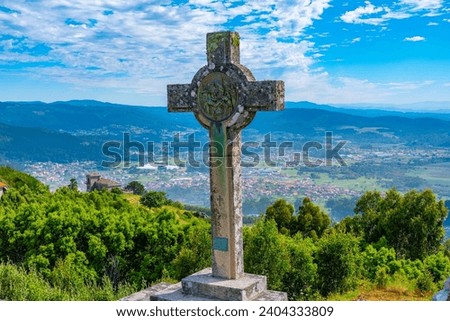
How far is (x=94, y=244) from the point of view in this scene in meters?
22.0

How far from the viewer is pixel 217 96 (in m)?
8.86

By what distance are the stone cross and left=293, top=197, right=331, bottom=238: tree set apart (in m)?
31.6

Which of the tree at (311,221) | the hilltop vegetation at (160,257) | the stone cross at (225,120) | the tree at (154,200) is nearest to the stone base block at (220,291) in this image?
the stone cross at (225,120)

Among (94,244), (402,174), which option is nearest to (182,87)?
(94,244)

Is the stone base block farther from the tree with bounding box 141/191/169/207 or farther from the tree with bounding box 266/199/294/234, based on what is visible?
the tree with bounding box 141/191/169/207

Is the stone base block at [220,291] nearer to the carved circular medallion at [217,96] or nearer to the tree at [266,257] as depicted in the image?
the carved circular medallion at [217,96]

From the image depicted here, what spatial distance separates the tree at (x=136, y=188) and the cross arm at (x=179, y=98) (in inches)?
3096

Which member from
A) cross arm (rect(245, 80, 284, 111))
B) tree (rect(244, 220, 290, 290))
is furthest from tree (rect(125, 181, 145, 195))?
cross arm (rect(245, 80, 284, 111))

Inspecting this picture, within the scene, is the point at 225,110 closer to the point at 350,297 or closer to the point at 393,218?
the point at 350,297

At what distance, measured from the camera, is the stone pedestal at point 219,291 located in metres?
8.53

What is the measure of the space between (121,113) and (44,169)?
60.8 metres

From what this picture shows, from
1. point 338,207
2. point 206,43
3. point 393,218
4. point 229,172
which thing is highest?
point 206,43

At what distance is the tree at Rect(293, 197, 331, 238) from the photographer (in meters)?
40.2

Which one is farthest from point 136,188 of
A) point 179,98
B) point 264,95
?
point 264,95
